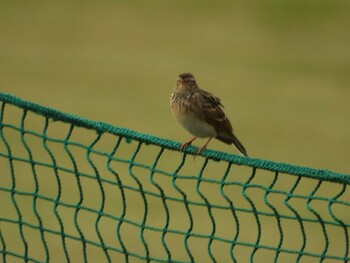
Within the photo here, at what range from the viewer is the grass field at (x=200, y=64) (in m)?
17.7

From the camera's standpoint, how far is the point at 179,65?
2081 cm

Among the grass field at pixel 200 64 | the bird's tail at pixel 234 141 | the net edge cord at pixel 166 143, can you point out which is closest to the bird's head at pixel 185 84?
the bird's tail at pixel 234 141

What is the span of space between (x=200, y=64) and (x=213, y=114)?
531 inches

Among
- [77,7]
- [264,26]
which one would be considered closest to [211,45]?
[264,26]

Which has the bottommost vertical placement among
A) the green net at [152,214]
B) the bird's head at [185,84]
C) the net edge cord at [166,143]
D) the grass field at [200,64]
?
the net edge cord at [166,143]

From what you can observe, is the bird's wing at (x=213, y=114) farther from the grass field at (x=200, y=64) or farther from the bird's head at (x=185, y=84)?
the grass field at (x=200, y=64)

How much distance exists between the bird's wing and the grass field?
7097 mm

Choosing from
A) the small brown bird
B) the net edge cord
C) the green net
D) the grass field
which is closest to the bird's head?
the small brown bird

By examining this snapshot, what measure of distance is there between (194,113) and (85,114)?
9.94m

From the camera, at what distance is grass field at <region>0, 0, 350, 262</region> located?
17.7 metres

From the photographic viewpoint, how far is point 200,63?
21469mm

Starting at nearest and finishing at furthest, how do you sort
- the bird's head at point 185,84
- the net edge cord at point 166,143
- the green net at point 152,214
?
the net edge cord at point 166,143, the bird's head at point 185,84, the green net at point 152,214

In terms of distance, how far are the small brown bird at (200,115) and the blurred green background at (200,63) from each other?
7.66m

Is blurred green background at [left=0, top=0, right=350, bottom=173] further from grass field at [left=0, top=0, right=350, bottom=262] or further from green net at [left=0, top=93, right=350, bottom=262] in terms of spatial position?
green net at [left=0, top=93, right=350, bottom=262]
